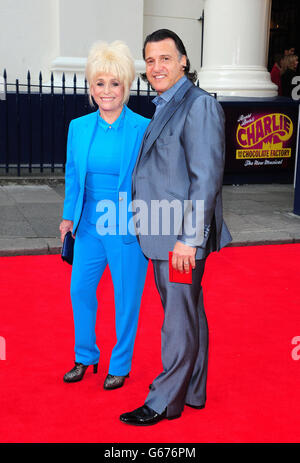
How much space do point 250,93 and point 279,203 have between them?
10.4 ft

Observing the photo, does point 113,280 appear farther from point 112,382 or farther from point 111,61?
point 111,61

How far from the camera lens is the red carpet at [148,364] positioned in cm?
308

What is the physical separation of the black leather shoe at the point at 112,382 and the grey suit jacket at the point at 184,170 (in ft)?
2.97

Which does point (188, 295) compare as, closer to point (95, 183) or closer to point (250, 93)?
point (95, 183)

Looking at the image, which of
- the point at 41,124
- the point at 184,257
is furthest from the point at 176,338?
the point at 41,124

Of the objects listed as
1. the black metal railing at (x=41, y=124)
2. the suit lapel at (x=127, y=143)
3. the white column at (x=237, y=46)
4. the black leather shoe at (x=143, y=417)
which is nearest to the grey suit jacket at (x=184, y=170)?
the suit lapel at (x=127, y=143)

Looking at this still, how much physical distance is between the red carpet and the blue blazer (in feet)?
3.10

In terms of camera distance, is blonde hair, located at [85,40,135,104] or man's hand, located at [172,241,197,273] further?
blonde hair, located at [85,40,135,104]

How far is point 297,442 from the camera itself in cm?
298

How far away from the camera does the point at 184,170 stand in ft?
9.48

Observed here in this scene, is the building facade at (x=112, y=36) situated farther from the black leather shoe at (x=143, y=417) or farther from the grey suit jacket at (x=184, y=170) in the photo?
the black leather shoe at (x=143, y=417)

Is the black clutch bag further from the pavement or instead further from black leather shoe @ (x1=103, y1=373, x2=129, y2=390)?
the pavement

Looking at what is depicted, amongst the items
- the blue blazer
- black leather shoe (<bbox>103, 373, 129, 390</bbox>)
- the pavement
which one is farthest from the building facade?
black leather shoe (<bbox>103, 373, 129, 390</bbox>)

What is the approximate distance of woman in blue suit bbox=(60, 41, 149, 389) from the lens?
10.7 ft
